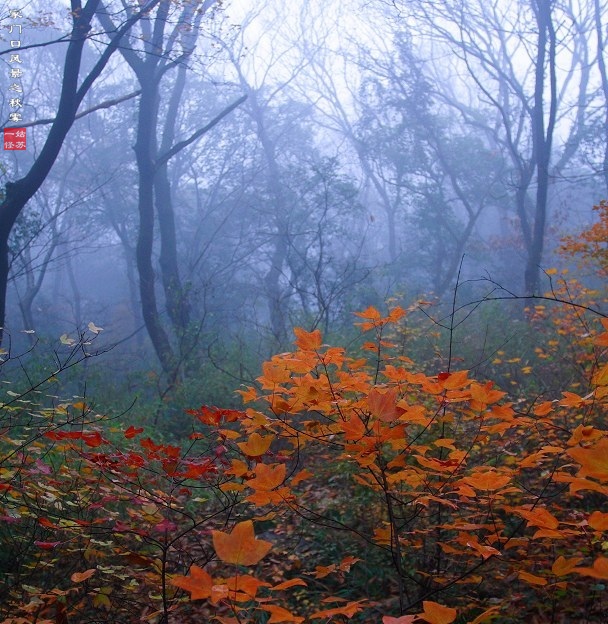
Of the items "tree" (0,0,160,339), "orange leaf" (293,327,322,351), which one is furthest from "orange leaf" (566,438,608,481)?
"tree" (0,0,160,339)

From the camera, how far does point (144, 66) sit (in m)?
10.6

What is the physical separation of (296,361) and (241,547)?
0.94 metres

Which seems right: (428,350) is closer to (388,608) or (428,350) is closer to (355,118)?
(388,608)

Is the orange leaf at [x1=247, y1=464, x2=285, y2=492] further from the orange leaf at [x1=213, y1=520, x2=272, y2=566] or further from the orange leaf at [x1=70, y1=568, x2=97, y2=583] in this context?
the orange leaf at [x1=70, y1=568, x2=97, y2=583]

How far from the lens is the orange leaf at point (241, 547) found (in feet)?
3.80

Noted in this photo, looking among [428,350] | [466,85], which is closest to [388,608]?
[428,350]

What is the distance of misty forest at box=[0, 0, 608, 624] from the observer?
218 centimetres

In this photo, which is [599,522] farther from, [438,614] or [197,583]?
[197,583]

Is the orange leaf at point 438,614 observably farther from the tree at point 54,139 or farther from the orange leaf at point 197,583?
the tree at point 54,139

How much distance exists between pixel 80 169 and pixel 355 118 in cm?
998

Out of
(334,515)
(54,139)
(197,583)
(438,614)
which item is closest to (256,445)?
(197,583)

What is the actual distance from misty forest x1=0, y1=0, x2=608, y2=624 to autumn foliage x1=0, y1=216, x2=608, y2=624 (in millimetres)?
22

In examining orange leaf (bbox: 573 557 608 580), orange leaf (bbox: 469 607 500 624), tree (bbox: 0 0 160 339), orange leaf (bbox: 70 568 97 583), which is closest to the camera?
orange leaf (bbox: 573 557 608 580)

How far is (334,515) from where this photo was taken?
394 centimetres
